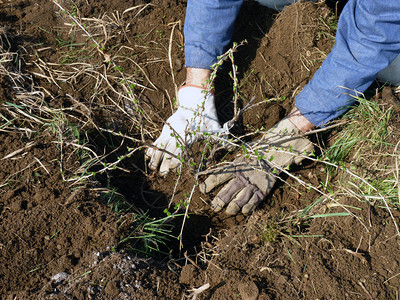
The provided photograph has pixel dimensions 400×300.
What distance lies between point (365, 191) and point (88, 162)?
1.56 m

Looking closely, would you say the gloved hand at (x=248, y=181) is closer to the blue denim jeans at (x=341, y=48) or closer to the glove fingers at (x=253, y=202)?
the glove fingers at (x=253, y=202)

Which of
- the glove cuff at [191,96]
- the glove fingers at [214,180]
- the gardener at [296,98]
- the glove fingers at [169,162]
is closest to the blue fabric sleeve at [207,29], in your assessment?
the gardener at [296,98]

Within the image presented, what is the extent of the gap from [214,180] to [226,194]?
110 mm

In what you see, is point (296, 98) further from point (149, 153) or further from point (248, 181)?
point (149, 153)

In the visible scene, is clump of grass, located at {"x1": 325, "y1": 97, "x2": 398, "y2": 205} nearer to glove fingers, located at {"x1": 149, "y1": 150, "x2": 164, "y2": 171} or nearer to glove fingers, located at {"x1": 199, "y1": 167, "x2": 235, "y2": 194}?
glove fingers, located at {"x1": 199, "y1": 167, "x2": 235, "y2": 194}

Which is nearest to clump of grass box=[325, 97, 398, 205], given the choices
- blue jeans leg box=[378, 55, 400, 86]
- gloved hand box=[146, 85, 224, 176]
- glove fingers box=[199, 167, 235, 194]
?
blue jeans leg box=[378, 55, 400, 86]

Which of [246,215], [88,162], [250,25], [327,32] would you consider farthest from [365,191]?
[88,162]

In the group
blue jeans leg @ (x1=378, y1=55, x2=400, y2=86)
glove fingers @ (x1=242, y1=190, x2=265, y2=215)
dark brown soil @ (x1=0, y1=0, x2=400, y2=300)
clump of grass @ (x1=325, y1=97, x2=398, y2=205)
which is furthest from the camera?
blue jeans leg @ (x1=378, y1=55, x2=400, y2=86)

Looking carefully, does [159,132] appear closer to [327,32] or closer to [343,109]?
[343,109]

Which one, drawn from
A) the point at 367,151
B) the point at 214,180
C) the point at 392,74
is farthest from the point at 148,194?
the point at 392,74

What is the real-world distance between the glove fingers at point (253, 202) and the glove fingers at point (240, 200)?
0.06 feet

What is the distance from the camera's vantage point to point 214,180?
6.87 ft


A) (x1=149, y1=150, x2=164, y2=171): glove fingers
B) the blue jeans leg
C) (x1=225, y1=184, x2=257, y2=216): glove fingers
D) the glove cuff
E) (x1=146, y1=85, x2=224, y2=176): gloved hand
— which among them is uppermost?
the blue jeans leg

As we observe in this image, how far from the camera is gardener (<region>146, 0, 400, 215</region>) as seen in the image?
1871 millimetres
